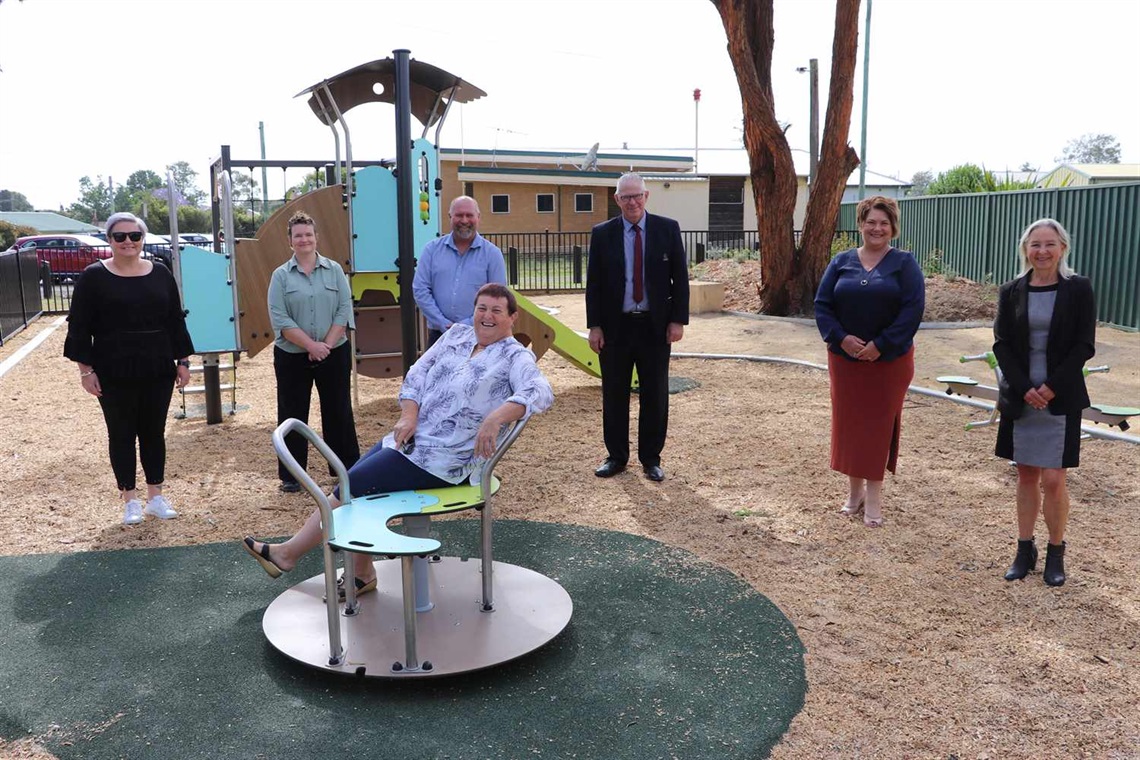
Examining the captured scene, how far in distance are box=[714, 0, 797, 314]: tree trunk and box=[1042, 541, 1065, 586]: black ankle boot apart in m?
10.1

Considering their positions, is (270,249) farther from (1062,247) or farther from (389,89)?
(1062,247)

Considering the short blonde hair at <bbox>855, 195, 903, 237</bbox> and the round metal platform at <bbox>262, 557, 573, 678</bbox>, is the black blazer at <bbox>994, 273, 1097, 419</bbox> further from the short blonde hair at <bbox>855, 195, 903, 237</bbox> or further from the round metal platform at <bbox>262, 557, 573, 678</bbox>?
the round metal platform at <bbox>262, 557, 573, 678</bbox>

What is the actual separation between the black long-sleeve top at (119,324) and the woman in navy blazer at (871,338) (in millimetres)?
3438

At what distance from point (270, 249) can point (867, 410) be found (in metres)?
4.80

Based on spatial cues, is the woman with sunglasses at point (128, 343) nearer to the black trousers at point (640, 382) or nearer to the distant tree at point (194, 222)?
the black trousers at point (640, 382)

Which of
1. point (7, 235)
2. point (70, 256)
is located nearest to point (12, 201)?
point (7, 235)

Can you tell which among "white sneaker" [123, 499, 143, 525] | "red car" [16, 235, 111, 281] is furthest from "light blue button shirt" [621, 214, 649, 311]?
"red car" [16, 235, 111, 281]

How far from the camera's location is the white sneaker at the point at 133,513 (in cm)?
513

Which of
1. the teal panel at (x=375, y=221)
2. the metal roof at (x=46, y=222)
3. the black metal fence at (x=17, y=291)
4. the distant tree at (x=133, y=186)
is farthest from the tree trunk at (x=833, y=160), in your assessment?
the distant tree at (x=133, y=186)

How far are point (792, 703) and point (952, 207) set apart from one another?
16.3 m

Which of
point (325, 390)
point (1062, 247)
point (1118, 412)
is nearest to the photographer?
point (1062, 247)

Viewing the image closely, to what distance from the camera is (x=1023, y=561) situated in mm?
4199

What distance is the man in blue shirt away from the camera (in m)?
5.77

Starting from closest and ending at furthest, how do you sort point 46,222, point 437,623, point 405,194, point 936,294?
1. point 437,623
2. point 405,194
3. point 936,294
4. point 46,222
